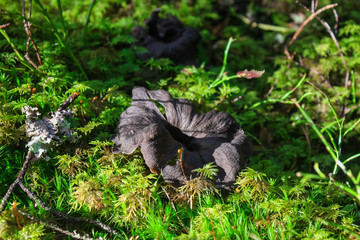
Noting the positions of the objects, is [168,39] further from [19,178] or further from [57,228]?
[57,228]

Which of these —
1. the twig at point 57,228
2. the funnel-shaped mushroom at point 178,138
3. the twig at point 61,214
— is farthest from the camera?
the funnel-shaped mushroom at point 178,138

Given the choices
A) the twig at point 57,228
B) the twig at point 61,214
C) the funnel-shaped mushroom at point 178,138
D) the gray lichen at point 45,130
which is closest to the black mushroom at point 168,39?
the funnel-shaped mushroom at point 178,138

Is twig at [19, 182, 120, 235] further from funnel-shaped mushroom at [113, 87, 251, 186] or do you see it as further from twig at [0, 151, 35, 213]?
funnel-shaped mushroom at [113, 87, 251, 186]

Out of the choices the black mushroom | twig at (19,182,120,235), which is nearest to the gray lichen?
twig at (19,182,120,235)

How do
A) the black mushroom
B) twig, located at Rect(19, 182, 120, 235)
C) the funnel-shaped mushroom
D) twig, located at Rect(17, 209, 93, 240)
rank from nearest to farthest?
1. twig, located at Rect(17, 209, 93, 240)
2. twig, located at Rect(19, 182, 120, 235)
3. the funnel-shaped mushroom
4. the black mushroom

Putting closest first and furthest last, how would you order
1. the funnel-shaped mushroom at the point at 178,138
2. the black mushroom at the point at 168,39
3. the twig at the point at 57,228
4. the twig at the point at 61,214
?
the twig at the point at 57,228
the twig at the point at 61,214
the funnel-shaped mushroom at the point at 178,138
the black mushroom at the point at 168,39

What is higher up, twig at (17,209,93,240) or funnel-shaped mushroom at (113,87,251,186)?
funnel-shaped mushroom at (113,87,251,186)

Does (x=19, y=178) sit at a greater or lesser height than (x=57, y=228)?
greater

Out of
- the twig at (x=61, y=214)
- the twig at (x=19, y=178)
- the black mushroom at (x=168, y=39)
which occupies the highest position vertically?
the black mushroom at (x=168, y=39)

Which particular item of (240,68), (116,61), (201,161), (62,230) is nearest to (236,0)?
(240,68)

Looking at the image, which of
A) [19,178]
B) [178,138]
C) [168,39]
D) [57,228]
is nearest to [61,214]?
[57,228]

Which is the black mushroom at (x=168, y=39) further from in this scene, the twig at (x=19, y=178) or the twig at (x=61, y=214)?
the twig at (x=61, y=214)
